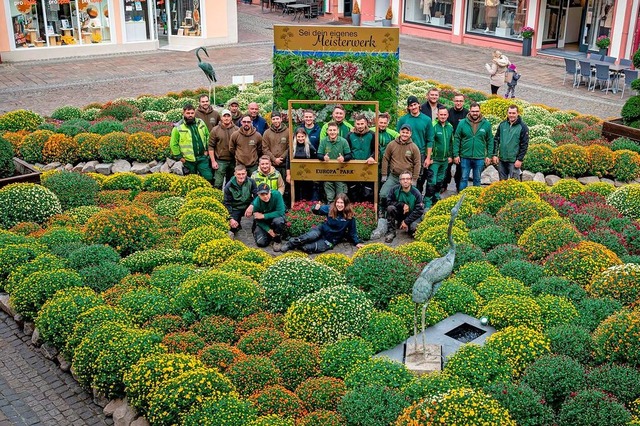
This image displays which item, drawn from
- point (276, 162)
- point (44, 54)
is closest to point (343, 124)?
point (276, 162)

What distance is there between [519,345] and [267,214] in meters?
5.33

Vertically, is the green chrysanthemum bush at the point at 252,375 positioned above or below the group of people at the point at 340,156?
below

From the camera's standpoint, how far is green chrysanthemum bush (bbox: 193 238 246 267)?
1154cm

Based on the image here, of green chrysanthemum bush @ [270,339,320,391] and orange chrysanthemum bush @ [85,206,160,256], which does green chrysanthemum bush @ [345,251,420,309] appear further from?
orange chrysanthemum bush @ [85,206,160,256]

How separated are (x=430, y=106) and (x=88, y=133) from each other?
7637 millimetres

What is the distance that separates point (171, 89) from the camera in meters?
25.0

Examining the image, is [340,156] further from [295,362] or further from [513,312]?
[295,362]

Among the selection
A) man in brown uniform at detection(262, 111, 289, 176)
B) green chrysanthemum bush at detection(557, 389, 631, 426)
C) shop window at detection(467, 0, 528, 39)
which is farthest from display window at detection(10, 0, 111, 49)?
green chrysanthemum bush at detection(557, 389, 631, 426)

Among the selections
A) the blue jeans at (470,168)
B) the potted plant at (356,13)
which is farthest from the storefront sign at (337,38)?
the potted plant at (356,13)

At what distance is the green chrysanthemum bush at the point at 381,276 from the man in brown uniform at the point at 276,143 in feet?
13.6

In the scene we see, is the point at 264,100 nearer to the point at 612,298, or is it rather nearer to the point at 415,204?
the point at 415,204

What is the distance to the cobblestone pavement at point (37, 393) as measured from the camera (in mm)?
9133

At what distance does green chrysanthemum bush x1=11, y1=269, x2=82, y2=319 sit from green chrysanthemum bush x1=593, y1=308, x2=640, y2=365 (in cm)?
690

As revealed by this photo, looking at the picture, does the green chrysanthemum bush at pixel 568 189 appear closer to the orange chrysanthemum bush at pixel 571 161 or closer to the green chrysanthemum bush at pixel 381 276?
the orange chrysanthemum bush at pixel 571 161
